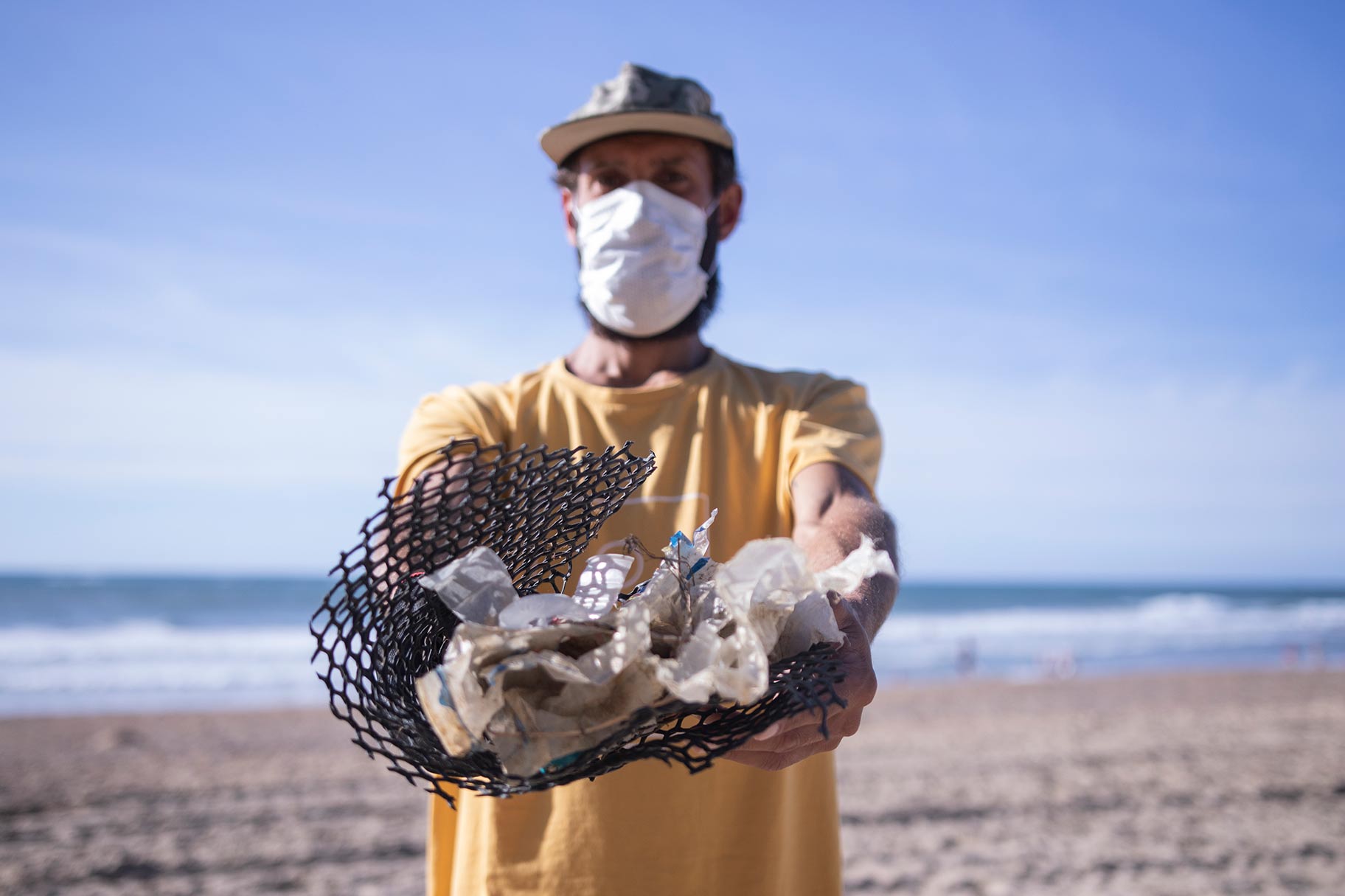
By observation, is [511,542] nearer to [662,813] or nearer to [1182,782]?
[662,813]

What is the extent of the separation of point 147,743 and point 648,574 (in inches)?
427

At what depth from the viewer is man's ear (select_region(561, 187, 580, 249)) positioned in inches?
106

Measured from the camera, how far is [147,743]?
10.8 m

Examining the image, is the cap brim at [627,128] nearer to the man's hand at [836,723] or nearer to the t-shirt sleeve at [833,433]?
the t-shirt sleeve at [833,433]

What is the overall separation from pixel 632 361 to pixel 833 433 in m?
0.63

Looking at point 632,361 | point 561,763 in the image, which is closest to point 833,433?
point 632,361

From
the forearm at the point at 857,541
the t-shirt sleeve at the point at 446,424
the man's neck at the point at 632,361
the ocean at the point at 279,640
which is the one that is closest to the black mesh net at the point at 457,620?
the forearm at the point at 857,541

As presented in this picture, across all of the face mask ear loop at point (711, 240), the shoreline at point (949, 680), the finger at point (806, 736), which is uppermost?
the face mask ear loop at point (711, 240)

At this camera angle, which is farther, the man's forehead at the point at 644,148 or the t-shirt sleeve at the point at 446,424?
the man's forehead at the point at 644,148

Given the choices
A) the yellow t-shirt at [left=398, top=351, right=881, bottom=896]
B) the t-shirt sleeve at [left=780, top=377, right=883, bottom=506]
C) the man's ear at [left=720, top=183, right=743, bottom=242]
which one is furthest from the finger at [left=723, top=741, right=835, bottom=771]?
the man's ear at [left=720, top=183, right=743, bottom=242]

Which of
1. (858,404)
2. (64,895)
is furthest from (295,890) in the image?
(858,404)

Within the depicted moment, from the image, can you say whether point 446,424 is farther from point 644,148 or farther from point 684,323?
point 644,148

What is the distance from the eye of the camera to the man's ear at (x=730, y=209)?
272 cm

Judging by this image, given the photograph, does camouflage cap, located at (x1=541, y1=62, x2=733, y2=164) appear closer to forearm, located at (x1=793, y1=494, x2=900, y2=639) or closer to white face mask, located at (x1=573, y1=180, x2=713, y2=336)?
white face mask, located at (x1=573, y1=180, x2=713, y2=336)
